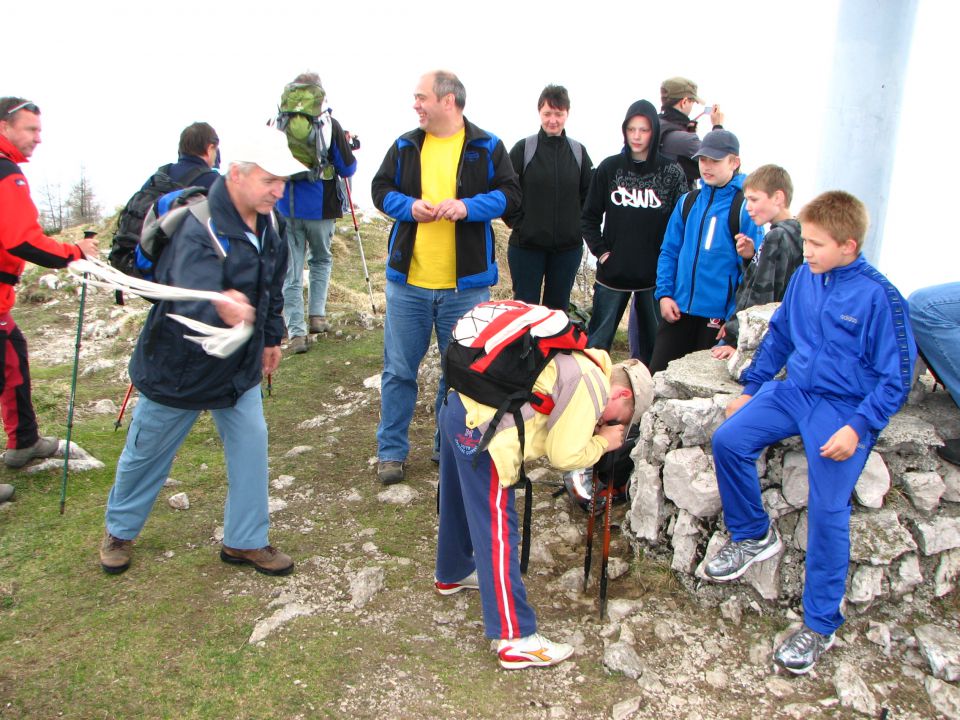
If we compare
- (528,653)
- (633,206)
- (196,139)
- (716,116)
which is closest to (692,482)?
(528,653)

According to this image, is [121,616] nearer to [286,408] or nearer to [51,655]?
[51,655]

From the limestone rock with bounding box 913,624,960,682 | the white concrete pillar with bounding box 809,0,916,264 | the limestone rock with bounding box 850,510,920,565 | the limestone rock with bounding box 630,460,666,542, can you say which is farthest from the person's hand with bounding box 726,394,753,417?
the white concrete pillar with bounding box 809,0,916,264

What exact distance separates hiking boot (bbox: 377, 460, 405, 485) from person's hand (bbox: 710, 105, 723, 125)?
4.50m

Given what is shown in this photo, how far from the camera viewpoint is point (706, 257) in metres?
5.70

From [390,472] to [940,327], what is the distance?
12.4ft

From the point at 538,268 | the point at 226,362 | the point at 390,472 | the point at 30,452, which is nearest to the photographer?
the point at 226,362

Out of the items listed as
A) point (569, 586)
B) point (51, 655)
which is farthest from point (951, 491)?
point (51, 655)

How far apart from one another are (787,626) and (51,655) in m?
3.92

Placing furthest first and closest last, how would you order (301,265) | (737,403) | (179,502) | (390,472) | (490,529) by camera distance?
(301,265) → (390,472) → (179,502) → (737,403) → (490,529)

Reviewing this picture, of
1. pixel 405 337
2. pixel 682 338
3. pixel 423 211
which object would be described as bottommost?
pixel 405 337

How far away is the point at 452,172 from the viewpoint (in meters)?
5.62

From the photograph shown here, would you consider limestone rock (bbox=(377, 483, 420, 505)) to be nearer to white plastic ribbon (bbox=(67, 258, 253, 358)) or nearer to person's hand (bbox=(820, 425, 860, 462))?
white plastic ribbon (bbox=(67, 258, 253, 358))

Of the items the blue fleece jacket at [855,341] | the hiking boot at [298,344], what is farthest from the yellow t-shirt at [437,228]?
the hiking boot at [298,344]

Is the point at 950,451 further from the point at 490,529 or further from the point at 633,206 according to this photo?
the point at 633,206
